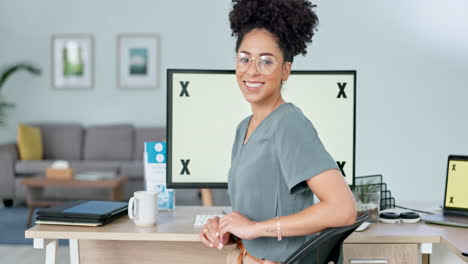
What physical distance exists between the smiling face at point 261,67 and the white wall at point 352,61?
5397 millimetres

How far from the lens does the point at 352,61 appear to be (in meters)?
6.69

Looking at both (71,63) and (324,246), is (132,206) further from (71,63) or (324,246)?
(71,63)

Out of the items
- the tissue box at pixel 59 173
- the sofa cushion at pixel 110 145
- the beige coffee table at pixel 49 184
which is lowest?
the beige coffee table at pixel 49 184

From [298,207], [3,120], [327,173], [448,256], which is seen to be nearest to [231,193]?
[298,207]

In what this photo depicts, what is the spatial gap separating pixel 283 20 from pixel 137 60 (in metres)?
5.94

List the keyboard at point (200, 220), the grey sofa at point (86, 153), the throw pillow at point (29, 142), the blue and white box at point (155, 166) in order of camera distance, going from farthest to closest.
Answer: the throw pillow at point (29, 142), the grey sofa at point (86, 153), the blue and white box at point (155, 166), the keyboard at point (200, 220)

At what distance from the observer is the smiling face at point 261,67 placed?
1.25m

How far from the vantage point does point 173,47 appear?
6.93 meters

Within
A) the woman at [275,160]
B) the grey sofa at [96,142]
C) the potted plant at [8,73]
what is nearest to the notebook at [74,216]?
the woman at [275,160]

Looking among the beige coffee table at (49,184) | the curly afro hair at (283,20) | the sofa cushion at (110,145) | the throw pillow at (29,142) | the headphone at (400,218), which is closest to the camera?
the curly afro hair at (283,20)

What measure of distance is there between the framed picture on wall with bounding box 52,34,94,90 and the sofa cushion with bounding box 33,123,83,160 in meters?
0.61

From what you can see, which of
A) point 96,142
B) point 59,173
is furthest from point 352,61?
point 59,173

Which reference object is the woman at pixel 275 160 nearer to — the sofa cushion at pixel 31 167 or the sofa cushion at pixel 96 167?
the sofa cushion at pixel 96 167

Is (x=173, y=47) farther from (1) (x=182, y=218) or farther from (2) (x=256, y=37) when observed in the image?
(2) (x=256, y=37)
